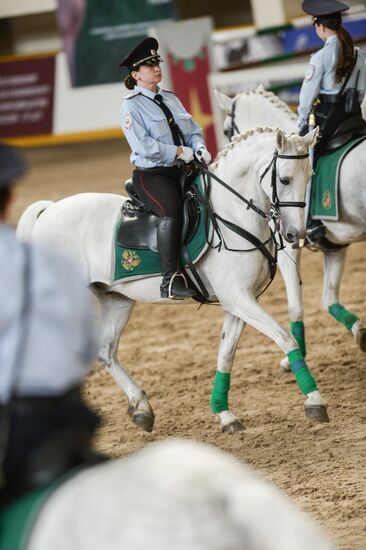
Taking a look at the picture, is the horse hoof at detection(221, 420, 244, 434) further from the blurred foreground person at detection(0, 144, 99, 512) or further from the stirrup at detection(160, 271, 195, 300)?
the blurred foreground person at detection(0, 144, 99, 512)

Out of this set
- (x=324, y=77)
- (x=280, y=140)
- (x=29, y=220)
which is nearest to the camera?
(x=280, y=140)

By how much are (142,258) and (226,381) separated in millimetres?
964

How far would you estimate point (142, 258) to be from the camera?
6695 millimetres

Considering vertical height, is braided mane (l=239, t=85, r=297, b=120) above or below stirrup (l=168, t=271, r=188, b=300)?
above

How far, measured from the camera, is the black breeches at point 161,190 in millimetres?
6461

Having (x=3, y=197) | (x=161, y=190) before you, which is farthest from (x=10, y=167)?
(x=161, y=190)

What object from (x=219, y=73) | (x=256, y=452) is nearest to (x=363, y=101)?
(x=256, y=452)

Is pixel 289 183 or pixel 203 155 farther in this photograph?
pixel 203 155

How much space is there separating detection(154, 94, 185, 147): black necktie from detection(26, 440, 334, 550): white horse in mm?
4294

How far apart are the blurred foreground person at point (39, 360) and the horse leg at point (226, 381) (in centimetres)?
399

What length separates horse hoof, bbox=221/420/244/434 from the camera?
21.4ft

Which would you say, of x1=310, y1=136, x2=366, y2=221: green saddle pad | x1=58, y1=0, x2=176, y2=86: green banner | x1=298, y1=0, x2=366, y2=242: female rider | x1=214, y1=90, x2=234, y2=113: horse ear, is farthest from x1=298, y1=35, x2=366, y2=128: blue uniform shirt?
x1=58, y1=0, x2=176, y2=86: green banner

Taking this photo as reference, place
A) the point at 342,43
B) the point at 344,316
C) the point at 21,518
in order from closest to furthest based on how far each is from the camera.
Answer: the point at 21,518, the point at 342,43, the point at 344,316

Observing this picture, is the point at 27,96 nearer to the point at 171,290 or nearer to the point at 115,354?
the point at 115,354
